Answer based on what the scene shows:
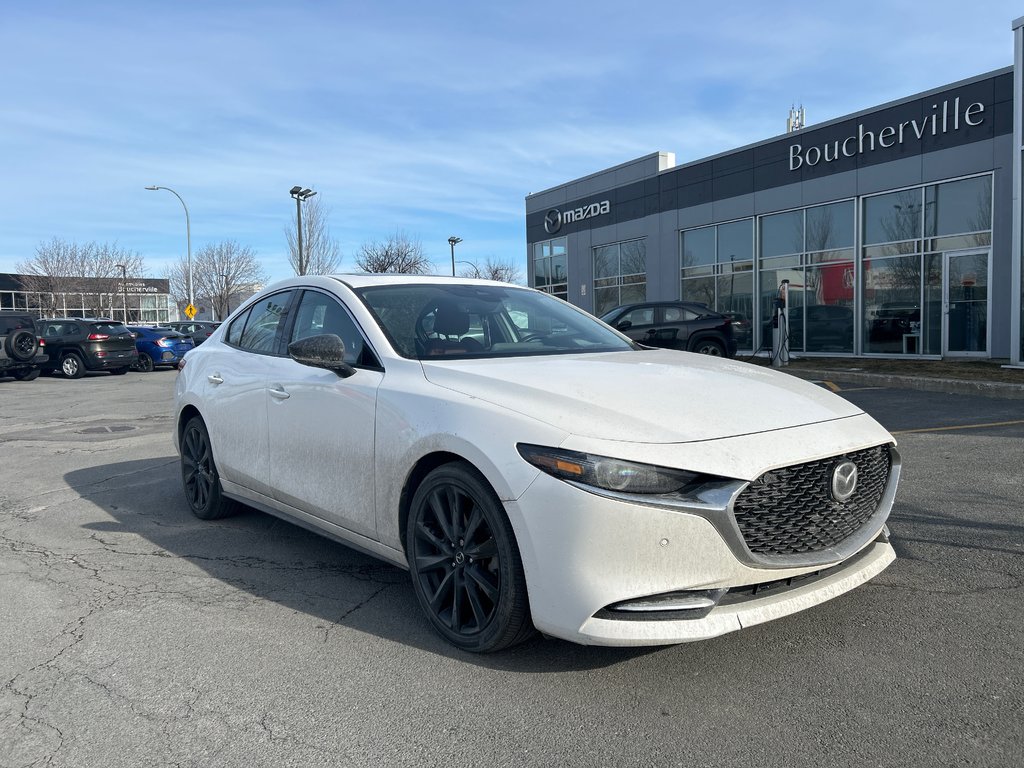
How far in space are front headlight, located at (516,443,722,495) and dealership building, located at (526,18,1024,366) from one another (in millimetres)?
13899

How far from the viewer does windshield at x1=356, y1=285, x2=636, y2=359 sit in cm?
405

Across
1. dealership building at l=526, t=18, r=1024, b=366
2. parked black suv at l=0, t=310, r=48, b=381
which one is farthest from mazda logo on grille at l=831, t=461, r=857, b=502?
parked black suv at l=0, t=310, r=48, b=381

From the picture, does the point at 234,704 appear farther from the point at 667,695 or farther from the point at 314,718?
the point at 667,695

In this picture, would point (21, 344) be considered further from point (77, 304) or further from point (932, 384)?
point (77, 304)

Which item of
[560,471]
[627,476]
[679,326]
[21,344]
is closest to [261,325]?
[560,471]

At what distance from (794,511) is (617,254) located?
2688cm

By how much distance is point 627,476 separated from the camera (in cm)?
282

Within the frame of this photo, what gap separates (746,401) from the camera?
3.32m

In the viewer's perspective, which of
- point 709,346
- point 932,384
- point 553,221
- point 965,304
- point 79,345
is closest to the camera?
point 932,384

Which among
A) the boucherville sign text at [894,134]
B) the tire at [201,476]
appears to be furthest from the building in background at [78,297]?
the tire at [201,476]

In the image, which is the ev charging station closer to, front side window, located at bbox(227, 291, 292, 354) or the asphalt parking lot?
the asphalt parking lot

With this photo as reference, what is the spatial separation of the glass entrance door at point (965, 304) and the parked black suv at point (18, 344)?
69.3 ft

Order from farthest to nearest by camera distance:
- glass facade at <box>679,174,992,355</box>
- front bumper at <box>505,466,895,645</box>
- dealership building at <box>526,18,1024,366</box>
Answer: glass facade at <box>679,174,992,355</box> < dealership building at <box>526,18,1024,366</box> < front bumper at <box>505,466,895,645</box>

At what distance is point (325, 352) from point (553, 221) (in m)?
29.7
